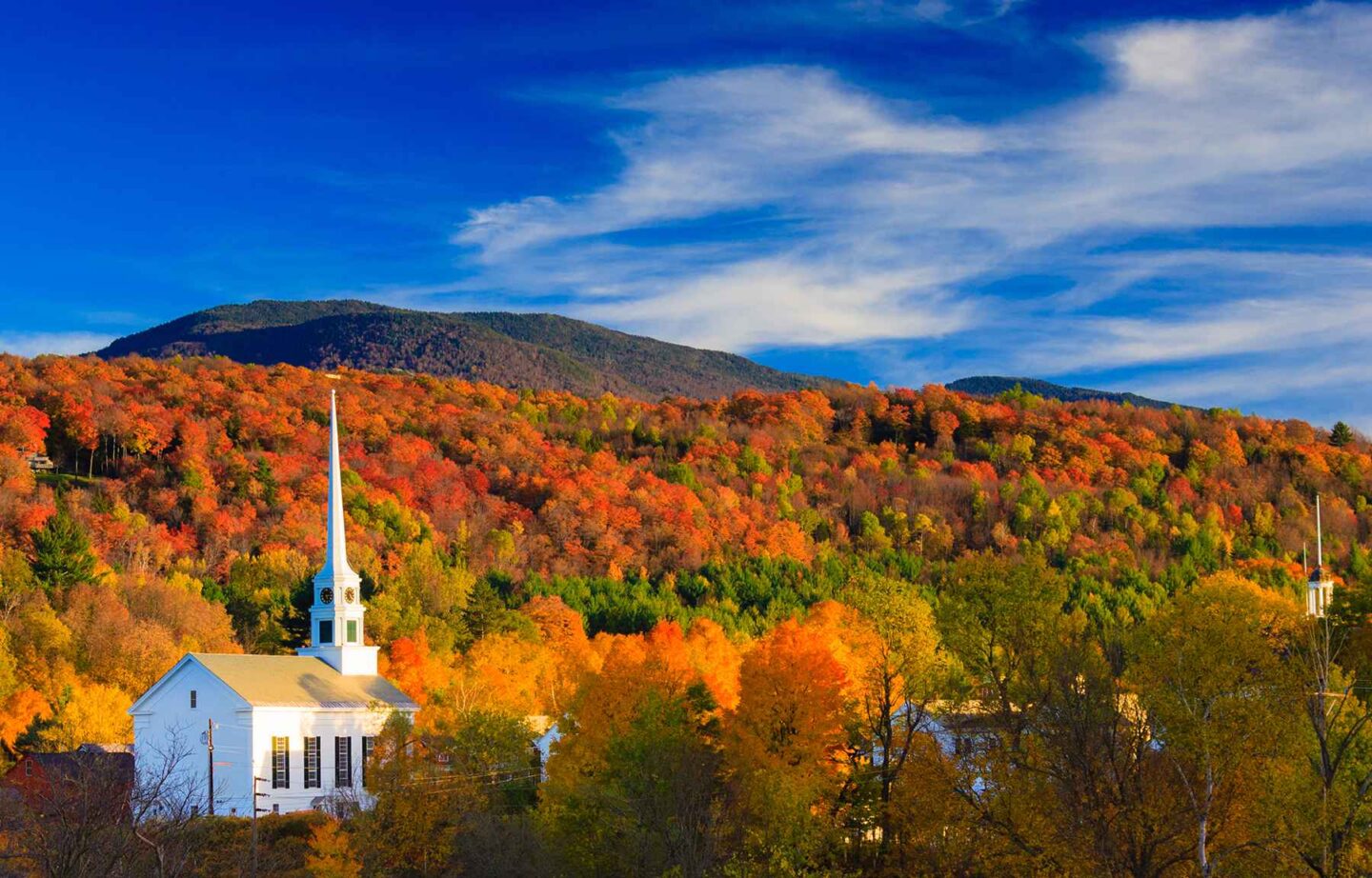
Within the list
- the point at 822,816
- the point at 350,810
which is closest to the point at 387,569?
the point at 350,810

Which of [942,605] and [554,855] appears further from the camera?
[554,855]

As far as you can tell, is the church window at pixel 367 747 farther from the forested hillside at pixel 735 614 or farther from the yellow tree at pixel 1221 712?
the yellow tree at pixel 1221 712

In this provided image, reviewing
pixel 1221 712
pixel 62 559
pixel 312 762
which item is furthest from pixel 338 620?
pixel 1221 712

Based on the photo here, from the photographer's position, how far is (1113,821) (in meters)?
41.9

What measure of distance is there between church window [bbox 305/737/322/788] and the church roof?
1.39m

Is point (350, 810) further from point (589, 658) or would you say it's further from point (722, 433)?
point (722, 433)

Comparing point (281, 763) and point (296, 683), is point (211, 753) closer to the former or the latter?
point (281, 763)

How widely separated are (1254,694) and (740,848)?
713 inches

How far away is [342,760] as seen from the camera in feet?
220

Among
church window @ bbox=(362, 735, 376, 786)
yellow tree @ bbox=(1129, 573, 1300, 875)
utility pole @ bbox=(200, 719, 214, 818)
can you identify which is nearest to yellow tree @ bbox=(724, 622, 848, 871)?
yellow tree @ bbox=(1129, 573, 1300, 875)

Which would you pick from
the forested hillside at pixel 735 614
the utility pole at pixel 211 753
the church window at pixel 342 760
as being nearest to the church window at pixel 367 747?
the church window at pixel 342 760

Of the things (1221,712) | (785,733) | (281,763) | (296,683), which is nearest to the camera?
(1221,712)

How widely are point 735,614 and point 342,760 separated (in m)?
54.7

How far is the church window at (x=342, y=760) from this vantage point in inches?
2623
